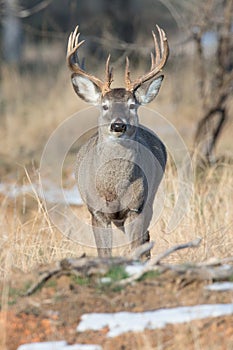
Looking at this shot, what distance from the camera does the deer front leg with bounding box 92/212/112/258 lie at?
21.8 ft

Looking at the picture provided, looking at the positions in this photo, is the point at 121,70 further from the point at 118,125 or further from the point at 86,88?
the point at 118,125

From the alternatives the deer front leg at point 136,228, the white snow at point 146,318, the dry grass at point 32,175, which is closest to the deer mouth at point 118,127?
the deer front leg at point 136,228

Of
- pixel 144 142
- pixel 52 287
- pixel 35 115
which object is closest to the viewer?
pixel 52 287

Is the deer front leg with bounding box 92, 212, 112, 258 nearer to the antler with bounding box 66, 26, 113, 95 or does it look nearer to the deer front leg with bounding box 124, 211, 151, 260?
the deer front leg with bounding box 124, 211, 151, 260

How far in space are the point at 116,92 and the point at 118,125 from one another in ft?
1.37

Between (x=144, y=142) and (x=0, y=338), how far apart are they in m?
3.44

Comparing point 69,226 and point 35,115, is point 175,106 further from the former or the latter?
point 69,226

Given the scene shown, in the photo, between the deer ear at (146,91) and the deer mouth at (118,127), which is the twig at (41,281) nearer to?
the deer mouth at (118,127)

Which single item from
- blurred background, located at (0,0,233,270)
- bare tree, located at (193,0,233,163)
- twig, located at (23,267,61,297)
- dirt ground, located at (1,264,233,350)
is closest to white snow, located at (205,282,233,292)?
dirt ground, located at (1,264,233,350)

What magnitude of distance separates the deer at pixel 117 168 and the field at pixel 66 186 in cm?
28

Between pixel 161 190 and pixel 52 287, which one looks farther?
pixel 161 190

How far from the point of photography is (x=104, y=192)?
665 cm

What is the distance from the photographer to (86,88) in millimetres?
6957

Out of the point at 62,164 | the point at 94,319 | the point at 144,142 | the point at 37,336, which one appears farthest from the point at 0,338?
the point at 62,164
